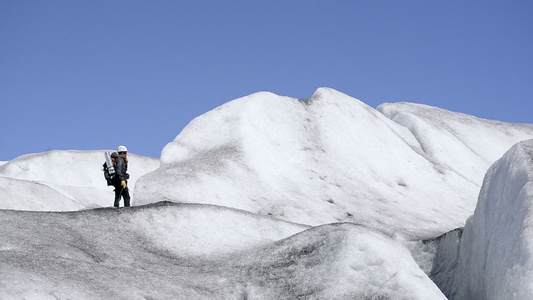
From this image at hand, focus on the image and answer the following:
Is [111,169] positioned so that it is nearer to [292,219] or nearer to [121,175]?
[121,175]

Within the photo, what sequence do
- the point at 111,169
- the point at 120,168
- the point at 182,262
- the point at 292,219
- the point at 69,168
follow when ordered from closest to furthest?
1. the point at 182,262
2. the point at 120,168
3. the point at 111,169
4. the point at 292,219
5. the point at 69,168

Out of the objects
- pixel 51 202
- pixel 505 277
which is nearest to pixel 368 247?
pixel 505 277

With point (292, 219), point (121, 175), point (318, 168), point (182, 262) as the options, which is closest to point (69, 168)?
point (318, 168)

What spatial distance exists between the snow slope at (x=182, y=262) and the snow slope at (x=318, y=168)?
4.27m

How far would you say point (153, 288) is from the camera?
9.13m

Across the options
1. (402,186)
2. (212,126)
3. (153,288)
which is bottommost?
(153,288)

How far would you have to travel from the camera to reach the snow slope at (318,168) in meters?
17.6

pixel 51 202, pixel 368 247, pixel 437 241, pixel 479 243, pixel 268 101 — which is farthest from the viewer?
pixel 51 202

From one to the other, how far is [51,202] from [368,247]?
1894cm

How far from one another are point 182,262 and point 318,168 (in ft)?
31.6

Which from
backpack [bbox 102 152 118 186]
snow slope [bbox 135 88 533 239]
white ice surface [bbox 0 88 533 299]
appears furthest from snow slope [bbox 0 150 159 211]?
backpack [bbox 102 152 118 186]

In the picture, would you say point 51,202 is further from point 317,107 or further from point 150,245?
point 150,245

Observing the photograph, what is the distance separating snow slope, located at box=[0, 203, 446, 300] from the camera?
870 cm

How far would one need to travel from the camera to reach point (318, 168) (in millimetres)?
20203
